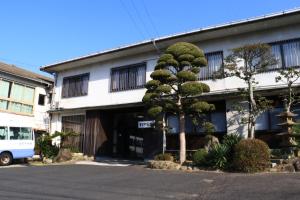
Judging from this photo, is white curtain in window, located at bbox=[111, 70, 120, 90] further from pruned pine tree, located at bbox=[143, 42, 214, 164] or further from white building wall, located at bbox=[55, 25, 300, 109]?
pruned pine tree, located at bbox=[143, 42, 214, 164]

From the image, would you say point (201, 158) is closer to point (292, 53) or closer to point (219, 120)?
point (219, 120)

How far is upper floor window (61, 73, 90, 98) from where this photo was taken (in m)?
23.0

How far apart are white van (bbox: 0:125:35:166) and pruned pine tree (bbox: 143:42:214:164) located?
9033 millimetres

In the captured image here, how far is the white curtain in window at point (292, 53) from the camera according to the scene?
15.7 m

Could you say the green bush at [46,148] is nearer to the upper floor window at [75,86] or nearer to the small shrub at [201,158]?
the upper floor window at [75,86]

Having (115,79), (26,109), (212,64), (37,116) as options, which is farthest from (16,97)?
(212,64)

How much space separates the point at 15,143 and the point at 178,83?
1070 centimetres

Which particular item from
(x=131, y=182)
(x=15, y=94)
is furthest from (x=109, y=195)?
(x=15, y=94)

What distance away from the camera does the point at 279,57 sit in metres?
16.0

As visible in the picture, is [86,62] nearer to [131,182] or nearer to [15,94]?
[15,94]

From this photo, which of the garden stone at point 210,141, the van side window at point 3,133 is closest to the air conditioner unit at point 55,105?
the van side window at point 3,133

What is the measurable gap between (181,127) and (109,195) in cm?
738

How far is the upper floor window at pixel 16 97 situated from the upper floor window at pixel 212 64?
13.4m

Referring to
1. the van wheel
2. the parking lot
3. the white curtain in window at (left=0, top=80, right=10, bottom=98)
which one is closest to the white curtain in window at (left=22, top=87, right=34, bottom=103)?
the white curtain in window at (left=0, top=80, right=10, bottom=98)
